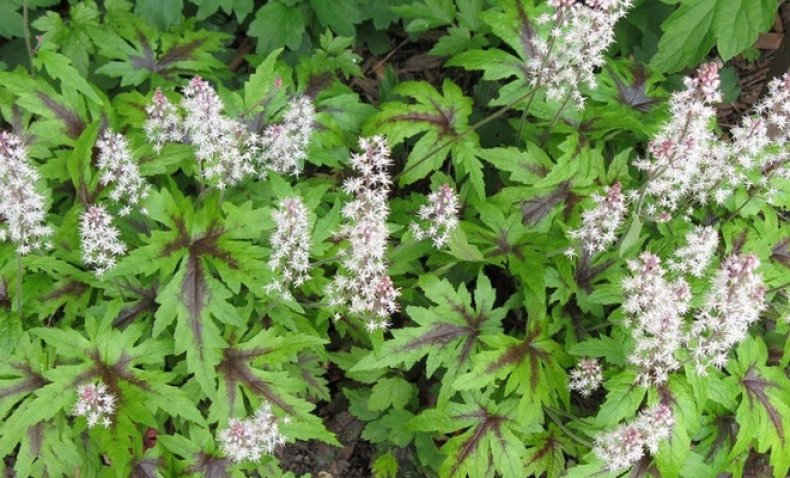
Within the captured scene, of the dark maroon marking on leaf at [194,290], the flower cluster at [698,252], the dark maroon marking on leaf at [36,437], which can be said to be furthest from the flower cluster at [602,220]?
the dark maroon marking on leaf at [36,437]

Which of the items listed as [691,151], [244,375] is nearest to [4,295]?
[244,375]

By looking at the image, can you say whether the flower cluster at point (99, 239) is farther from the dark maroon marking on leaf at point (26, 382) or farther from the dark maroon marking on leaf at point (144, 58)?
the dark maroon marking on leaf at point (144, 58)

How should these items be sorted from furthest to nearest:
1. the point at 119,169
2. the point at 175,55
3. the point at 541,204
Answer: the point at 175,55, the point at 541,204, the point at 119,169

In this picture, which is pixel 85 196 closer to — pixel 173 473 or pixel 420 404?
pixel 173 473

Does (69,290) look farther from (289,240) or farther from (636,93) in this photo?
(636,93)

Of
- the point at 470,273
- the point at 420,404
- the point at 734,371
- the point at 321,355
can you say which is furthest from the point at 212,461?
the point at 734,371

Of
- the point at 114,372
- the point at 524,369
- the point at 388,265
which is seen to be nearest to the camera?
the point at 114,372

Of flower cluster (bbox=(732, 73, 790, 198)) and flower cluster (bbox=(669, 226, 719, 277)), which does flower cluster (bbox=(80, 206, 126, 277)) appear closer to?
flower cluster (bbox=(669, 226, 719, 277))
